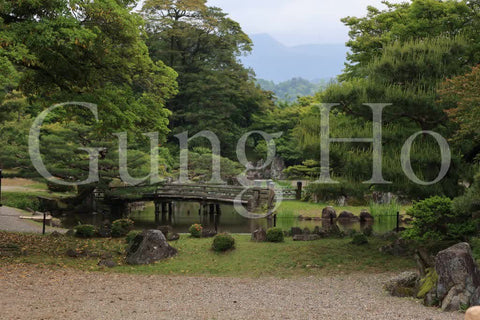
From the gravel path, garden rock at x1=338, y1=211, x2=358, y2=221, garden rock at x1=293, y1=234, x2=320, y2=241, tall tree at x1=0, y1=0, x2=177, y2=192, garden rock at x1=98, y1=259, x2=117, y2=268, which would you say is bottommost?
garden rock at x1=338, y1=211, x2=358, y2=221

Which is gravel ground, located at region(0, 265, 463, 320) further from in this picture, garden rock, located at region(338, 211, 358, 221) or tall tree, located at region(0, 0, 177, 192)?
garden rock, located at region(338, 211, 358, 221)

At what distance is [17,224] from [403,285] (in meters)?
13.2

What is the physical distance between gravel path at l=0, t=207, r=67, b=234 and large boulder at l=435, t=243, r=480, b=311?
12053 millimetres

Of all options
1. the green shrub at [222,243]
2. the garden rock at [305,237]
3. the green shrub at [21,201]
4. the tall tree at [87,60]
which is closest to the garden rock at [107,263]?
the green shrub at [222,243]

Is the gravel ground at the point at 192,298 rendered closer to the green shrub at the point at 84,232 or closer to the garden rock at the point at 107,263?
the garden rock at the point at 107,263

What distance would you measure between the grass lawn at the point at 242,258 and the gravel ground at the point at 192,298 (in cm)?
66

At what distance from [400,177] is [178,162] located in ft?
59.5

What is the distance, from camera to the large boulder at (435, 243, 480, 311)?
6738mm

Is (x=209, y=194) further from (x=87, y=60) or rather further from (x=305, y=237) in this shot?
(x=87, y=60)

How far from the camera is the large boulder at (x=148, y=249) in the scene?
1065cm

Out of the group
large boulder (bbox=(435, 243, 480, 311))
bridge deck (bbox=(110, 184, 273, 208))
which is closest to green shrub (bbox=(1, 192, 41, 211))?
bridge deck (bbox=(110, 184, 273, 208))

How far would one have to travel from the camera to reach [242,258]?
36.4 feet

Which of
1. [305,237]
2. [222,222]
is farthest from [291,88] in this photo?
[305,237]

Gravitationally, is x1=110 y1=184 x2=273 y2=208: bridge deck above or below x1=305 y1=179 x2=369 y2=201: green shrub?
below
